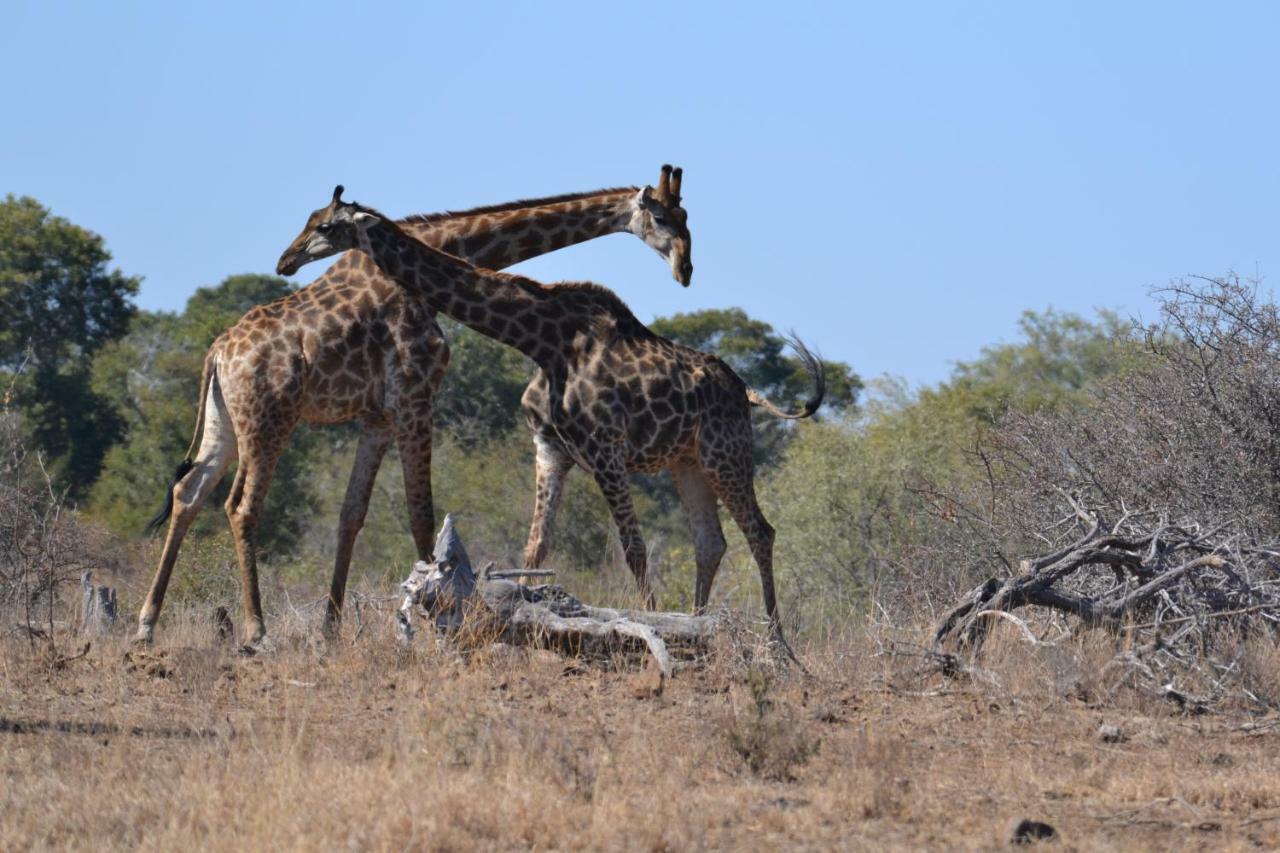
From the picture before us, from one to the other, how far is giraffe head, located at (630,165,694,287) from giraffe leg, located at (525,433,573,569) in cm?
144

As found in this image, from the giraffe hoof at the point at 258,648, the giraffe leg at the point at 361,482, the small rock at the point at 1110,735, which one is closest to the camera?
the small rock at the point at 1110,735

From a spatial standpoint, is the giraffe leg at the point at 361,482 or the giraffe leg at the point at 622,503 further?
the giraffe leg at the point at 361,482

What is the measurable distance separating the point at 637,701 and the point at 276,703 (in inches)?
62.2

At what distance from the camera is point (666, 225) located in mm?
10820

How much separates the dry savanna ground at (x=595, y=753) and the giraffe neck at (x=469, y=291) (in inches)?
79.1

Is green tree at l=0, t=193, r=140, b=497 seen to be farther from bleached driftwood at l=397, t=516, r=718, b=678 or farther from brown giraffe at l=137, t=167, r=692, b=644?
bleached driftwood at l=397, t=516, r=718, b=678

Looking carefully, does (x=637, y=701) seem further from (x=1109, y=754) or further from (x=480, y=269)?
(x=480, y=269)

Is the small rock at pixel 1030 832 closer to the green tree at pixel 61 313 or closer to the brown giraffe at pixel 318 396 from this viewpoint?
the brown giraffe at pixel 318 396

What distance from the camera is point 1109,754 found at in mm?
6895

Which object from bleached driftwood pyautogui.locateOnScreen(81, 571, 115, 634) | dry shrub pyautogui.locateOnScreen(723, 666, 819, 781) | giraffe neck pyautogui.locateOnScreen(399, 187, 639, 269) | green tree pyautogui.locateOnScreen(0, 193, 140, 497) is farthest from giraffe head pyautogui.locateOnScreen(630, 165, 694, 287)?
green tree pyautogui.locateOnScreen(0, 193, 140, 497)

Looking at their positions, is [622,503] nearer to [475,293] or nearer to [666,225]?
[475,293]

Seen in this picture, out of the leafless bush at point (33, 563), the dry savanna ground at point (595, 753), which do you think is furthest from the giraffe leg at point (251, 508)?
the leafless bush at point (33, 563)

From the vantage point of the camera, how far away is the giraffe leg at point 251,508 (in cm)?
935

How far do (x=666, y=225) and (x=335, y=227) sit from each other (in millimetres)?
2066
